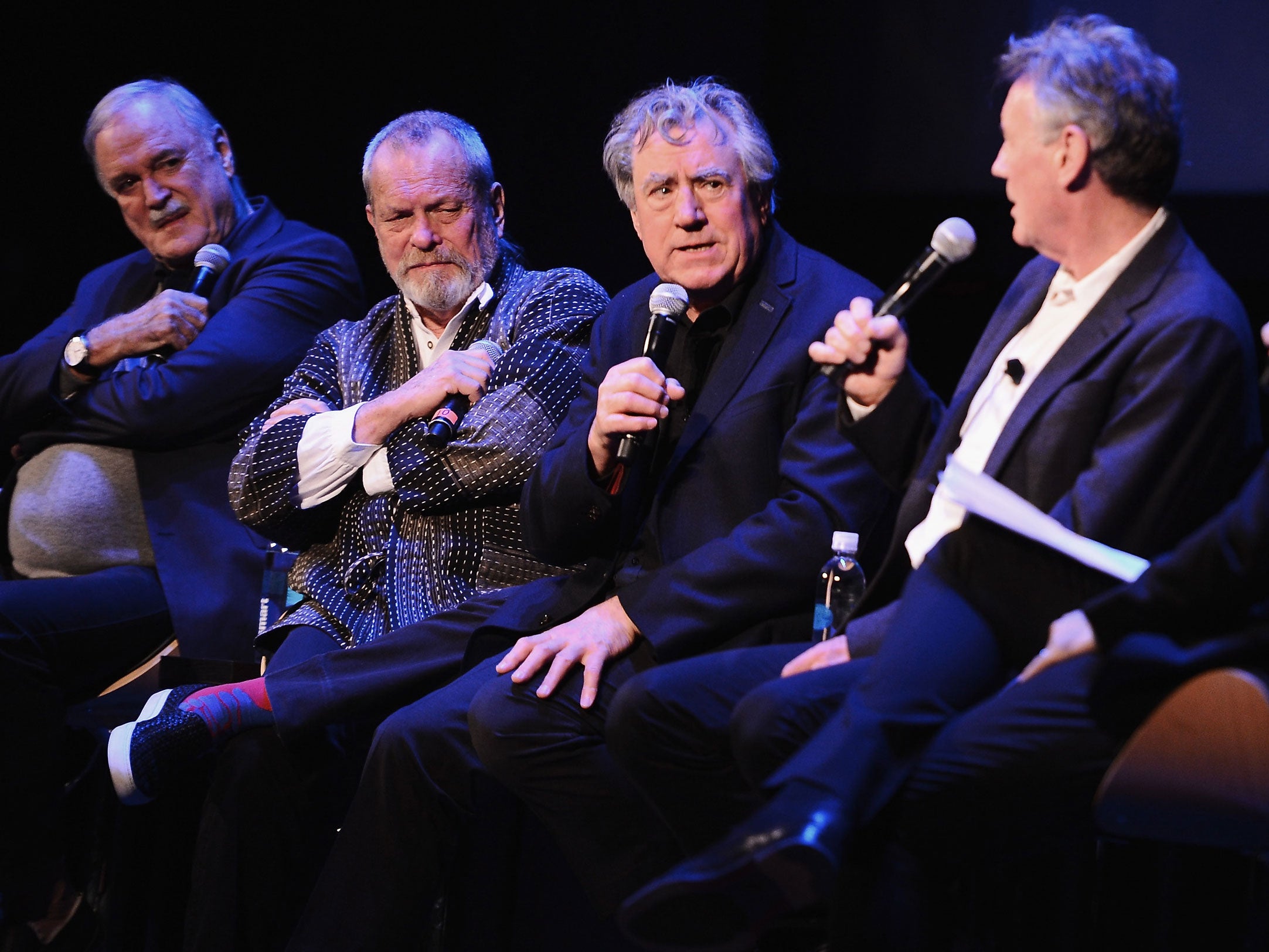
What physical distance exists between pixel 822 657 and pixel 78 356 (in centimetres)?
224

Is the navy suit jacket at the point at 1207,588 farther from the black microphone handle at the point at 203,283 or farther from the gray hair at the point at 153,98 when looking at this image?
the gray hair at the point at 153,98

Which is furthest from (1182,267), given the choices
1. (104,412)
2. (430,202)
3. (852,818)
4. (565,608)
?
(104,412)

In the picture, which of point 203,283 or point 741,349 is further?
point 203,283

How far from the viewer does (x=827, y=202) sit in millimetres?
3158

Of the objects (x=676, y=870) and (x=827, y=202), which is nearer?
(x=676, y=870)

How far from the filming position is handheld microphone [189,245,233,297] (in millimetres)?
3344

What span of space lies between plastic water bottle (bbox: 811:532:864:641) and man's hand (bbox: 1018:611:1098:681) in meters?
0.61

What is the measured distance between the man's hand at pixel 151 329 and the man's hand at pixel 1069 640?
7.75 ft

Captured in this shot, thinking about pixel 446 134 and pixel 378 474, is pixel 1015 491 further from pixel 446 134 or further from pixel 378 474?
pixel 446 134

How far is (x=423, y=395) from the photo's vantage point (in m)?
2.76

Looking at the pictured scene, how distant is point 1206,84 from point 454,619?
1.95 meters

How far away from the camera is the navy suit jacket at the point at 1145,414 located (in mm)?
1667

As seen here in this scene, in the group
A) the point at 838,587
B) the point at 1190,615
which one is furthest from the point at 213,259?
the point at 1190,615

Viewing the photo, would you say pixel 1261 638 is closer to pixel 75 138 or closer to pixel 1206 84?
pixel 1206 84
